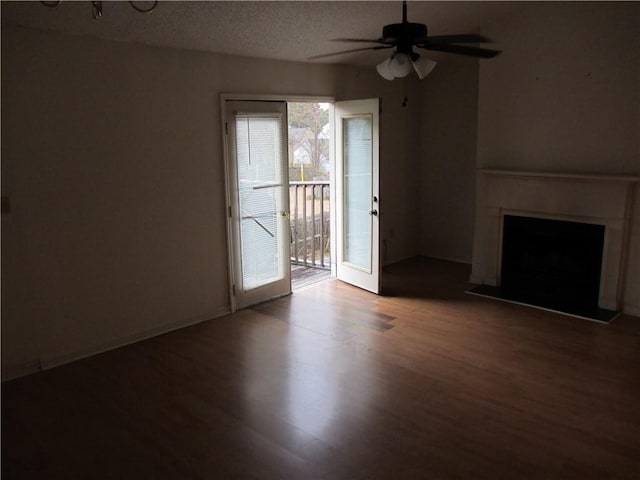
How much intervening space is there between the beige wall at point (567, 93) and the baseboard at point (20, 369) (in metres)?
4.56

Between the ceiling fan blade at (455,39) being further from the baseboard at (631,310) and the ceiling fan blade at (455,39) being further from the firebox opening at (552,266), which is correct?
the baseboard at (631,310)

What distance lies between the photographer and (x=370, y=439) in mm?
3084

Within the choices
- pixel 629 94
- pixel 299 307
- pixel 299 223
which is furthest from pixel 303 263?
pixel 629 94

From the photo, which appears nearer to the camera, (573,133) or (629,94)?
(629,94)

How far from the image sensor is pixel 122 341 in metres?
4.44

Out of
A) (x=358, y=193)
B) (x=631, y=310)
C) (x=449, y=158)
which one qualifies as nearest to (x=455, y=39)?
(x=358, y=193)

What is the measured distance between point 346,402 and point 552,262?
2.92 meters

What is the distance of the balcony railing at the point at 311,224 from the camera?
6.82 metres

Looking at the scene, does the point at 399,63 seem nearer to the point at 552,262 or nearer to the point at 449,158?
the point at 552,262

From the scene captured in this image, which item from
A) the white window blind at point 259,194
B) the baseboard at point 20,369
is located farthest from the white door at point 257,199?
the baseboard at point 20,369

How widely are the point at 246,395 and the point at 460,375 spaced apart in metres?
1.51

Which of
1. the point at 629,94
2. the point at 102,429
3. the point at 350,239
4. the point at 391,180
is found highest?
the point at 629,94

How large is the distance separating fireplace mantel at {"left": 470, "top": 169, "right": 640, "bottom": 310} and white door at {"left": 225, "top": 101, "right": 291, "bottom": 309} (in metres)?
2.13

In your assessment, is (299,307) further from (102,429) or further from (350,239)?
(102,429)
